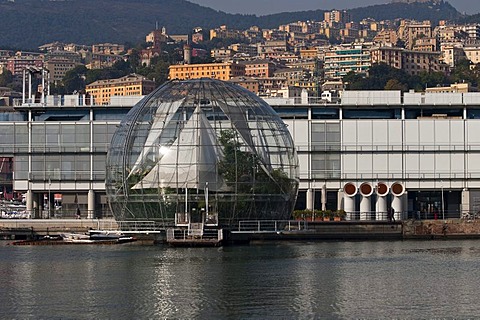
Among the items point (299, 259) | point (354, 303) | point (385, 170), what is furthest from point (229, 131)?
point (385, 170)

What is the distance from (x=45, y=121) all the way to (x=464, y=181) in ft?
122

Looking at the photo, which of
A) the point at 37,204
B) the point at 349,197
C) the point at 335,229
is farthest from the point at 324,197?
the point at 37,204

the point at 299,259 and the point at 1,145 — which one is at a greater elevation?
the point at 1,145

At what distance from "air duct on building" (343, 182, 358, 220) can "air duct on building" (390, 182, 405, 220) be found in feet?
10.5

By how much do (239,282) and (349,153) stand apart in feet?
189

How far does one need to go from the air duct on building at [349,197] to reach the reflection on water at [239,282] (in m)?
25.9

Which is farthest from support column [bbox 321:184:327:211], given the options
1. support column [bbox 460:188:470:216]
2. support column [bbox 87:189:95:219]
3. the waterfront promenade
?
support column [bbox 87:189:95:219]

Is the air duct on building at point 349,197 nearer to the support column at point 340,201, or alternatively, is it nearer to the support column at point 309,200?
the support column at point 340,201

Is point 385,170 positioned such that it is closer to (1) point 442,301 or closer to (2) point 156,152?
(2) point 156,152

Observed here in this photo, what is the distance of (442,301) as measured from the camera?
48.5 meters

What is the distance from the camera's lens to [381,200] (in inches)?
4166

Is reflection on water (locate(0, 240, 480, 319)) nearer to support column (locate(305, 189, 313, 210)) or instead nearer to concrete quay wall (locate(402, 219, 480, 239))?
concrete quay wall (locate(402, 219, 480, 239))

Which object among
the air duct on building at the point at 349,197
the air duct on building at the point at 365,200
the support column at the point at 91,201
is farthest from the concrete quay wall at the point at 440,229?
the support column at the point at 91,201

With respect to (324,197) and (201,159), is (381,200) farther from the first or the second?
(201,159)
